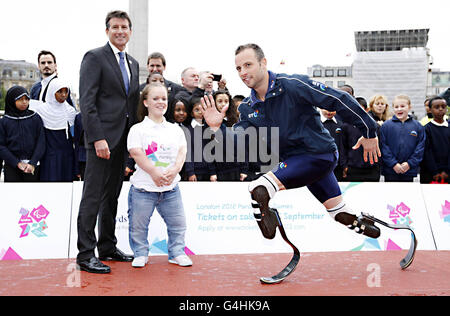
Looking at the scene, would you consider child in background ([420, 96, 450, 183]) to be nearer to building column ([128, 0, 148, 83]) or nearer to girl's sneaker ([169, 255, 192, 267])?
girl's sneaker ([169, 255, 192, 267])

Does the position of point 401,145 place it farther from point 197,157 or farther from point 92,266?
point 92,266

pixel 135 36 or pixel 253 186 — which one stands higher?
pixel 135 36

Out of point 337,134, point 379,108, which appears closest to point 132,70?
point 337,134

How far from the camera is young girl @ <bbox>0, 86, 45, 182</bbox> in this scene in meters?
5.84

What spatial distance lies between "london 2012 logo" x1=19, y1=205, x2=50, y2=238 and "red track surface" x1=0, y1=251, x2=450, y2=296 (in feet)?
1.32

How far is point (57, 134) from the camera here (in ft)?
20.1

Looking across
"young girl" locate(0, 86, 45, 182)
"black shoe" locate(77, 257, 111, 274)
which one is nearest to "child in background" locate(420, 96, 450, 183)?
"black shoe" locate(77, 257, 111, 274)

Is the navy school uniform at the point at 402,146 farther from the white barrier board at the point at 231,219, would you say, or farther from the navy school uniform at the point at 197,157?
the navy school uniform at the point at 197,157

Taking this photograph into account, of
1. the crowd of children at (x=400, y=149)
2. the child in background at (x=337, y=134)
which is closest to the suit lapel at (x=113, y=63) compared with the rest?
the child in background at (x=337, y=134)

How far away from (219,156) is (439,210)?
2.84 meters

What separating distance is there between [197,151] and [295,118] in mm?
2190
